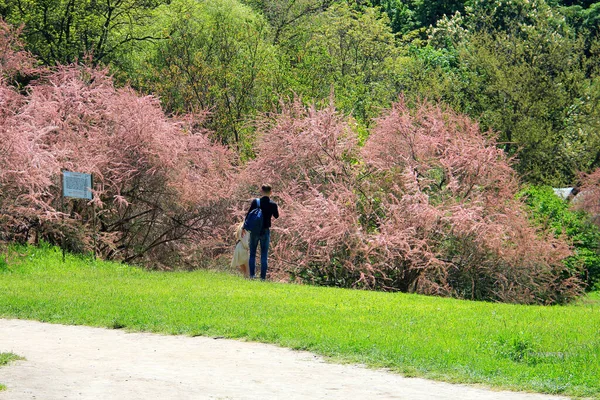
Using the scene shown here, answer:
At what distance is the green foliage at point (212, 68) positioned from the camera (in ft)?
114

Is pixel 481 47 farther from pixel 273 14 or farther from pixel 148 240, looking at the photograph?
pixel 148 240

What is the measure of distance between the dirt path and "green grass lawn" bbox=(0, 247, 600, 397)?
0.47m

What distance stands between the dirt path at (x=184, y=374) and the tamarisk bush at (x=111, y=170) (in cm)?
1084

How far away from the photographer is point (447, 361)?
1031 centimetres

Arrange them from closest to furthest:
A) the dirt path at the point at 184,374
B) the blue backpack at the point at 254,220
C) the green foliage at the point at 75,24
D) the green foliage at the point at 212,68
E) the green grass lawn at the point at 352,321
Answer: the dirt path at the point at 184,374 < the green grass lawn at the point at 352,321 < the blue backpack at the point at 254,220 < the green foliage at the point at 212,68 < the green foliage at the point at 75,24

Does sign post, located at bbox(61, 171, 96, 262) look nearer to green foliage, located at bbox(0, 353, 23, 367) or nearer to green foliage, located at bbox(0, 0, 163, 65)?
green foliage, located at bbox(0, 353, 23, 367)

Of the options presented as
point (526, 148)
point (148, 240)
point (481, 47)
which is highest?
point (481, 47)

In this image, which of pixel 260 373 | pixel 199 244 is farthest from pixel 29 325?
pixel 199 244

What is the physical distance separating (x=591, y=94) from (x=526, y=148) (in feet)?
15.3

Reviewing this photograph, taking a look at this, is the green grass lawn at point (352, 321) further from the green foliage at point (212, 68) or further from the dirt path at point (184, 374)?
the green foliage at point (212, 68)

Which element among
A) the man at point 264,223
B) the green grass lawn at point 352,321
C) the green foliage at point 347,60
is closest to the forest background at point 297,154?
the green foliage at point 347,60

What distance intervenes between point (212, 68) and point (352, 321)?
22.7m

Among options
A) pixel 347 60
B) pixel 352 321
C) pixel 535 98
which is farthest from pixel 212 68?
pixel 352 321

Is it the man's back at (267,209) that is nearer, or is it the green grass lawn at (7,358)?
the green grass lawn at (7,358)
